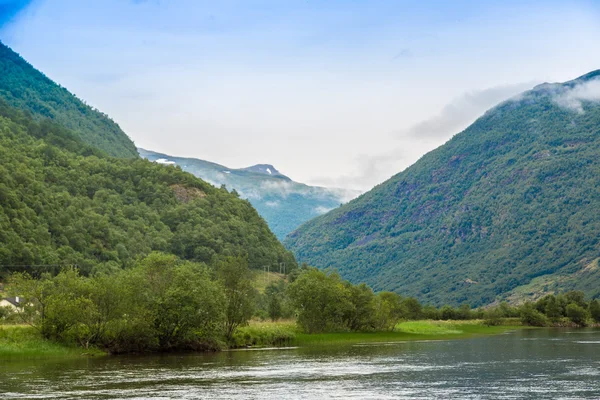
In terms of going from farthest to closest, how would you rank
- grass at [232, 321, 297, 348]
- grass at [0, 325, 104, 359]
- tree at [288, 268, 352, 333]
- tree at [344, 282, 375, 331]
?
tree at [344, 282, 375, 331] → tree at [288, 268, 352, 333] → grass at [232, 321, 297, 348] → grass at [0, 325, 104, 359]

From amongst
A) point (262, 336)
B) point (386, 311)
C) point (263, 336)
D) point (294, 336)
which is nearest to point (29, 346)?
point (262, 336)

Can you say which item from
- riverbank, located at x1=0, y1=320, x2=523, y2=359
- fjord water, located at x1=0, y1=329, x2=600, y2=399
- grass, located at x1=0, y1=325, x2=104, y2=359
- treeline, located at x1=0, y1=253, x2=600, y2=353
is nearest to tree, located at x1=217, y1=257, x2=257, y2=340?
treeline, located at x1=0, y1=253, x2=600, y2=353

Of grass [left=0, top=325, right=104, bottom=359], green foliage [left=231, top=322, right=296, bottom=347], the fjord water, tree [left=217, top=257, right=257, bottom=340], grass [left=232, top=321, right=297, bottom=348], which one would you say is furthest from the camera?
grass [left=232, top=321, right=297, bottom=348]

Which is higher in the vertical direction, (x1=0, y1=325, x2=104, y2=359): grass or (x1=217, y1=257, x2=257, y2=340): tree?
(x1=217, y1=257, x2=257, y2=340): tree

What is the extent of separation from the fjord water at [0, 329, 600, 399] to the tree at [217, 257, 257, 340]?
30.6ft

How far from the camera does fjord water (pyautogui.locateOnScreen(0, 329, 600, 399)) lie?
50.8 metres

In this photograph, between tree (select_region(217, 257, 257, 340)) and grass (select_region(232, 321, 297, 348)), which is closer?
tree (select_region(217, 257, 257, 340))

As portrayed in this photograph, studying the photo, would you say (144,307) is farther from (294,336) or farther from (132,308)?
(294,336)

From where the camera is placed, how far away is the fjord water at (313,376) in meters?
50.8

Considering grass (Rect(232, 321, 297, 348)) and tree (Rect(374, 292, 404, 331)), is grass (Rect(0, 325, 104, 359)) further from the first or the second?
tree (Rect(374, 292, 404, 331))

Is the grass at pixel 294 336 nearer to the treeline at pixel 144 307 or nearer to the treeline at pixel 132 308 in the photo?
the treeline at pixel 144 307

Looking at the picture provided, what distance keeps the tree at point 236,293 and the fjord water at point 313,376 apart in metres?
9.33

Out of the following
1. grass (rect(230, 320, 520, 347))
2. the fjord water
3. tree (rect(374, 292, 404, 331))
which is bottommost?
the fjord water

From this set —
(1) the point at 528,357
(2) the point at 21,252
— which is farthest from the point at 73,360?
(2) the point at 21,252
